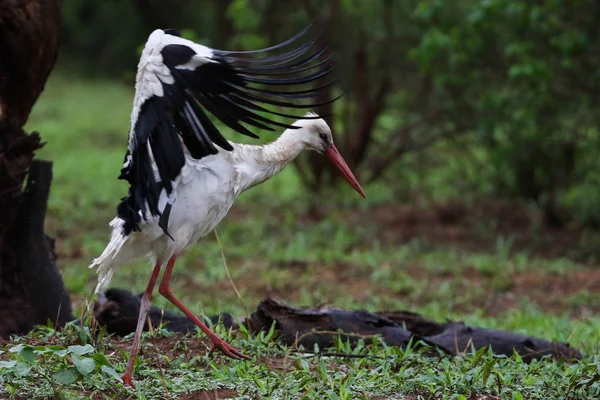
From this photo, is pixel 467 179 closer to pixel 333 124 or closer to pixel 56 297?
pixel 333 124

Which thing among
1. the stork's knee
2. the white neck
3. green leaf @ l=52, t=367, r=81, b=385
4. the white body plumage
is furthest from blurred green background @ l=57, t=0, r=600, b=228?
green leaf @ l=52, t=367, r=81, b=385

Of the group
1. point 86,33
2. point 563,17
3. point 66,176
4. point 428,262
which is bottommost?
point 428,262

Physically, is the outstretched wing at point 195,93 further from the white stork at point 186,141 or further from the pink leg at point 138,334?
the pink leg at point 138,334

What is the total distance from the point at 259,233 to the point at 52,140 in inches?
Result: 235

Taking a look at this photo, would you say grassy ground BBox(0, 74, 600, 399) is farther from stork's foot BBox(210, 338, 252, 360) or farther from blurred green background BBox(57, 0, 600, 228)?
blurred green background BBox(57, 0, 600, 228)

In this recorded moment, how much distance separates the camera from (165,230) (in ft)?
13.0

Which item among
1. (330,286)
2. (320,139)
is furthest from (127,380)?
(330,286)

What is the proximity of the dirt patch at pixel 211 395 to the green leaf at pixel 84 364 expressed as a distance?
1.45 ft

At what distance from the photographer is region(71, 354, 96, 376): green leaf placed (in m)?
3.35

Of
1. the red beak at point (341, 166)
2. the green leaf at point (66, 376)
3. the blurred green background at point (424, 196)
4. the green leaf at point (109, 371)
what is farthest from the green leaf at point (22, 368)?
the red beak at point (341, 166)

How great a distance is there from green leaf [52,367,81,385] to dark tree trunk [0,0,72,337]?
5.04 feet

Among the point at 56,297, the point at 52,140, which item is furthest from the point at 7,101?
the point at 52,140

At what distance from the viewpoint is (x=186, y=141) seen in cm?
385

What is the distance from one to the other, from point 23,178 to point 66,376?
1.85 meters
